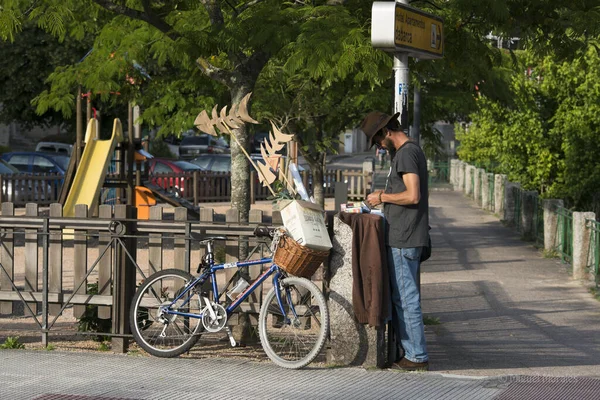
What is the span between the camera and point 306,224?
806cm

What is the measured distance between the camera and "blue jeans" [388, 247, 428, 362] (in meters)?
8.20

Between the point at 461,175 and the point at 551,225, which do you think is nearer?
the point at 551,225

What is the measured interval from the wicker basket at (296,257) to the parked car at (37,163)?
31028 mm

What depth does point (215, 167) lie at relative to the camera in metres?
43.9

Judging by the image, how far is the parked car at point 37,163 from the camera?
127 feet

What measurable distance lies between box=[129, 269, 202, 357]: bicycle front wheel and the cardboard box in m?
1.00

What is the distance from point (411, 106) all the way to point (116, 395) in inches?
555

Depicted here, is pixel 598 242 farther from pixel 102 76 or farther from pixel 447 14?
pixel 102 76

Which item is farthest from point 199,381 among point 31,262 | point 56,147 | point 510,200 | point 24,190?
point 56,147

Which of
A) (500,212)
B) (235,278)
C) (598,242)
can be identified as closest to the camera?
(235,278)

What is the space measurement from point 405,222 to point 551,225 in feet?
39.5

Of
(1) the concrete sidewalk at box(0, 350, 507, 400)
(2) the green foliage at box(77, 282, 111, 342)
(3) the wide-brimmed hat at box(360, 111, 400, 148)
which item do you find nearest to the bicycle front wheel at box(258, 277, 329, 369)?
(1) the concrete sidewalk at box(0, 350, 507, 400)

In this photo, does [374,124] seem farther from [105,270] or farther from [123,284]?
[105,270]

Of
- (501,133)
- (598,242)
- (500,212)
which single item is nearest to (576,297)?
(598,242)
